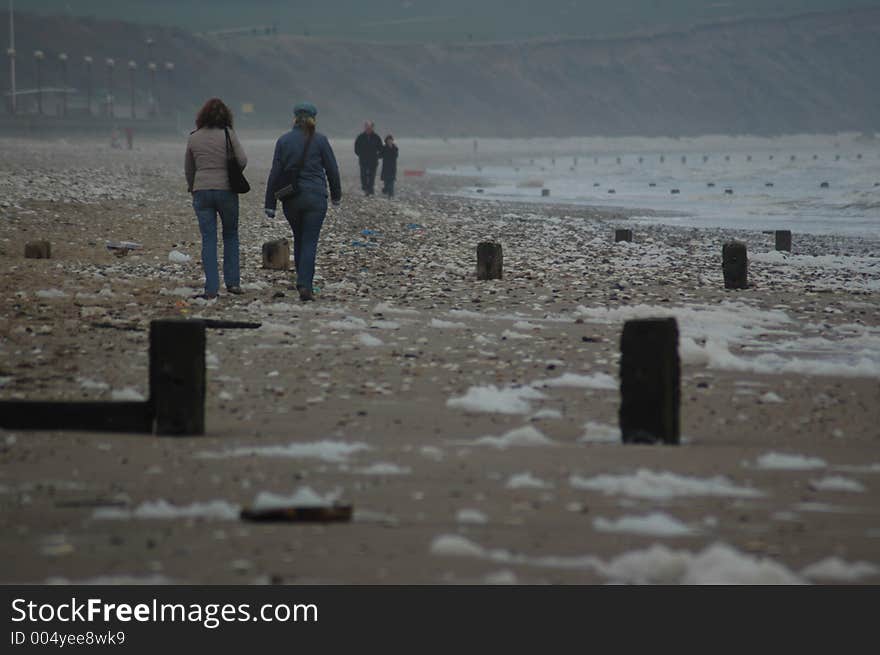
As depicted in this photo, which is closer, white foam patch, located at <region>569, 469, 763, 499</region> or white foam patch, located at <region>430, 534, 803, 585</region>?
white foam patch, located at <region>430, 534, 803, 585</region>

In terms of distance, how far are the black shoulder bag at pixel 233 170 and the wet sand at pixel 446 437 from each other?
3.24 ft

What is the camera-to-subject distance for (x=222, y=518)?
15.5 ft

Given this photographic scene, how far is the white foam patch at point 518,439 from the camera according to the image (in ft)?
19.7

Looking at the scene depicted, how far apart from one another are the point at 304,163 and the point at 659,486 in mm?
6989

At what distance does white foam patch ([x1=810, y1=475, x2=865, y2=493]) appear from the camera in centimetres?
523

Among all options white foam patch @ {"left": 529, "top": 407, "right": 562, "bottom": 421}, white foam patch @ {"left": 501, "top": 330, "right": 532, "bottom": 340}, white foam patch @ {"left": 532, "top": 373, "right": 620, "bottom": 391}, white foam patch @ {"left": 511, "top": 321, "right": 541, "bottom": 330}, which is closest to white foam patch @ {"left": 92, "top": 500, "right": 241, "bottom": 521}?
white foam patch @ {"left": 529, "top": 407, "right": 562, "bottom": 421}

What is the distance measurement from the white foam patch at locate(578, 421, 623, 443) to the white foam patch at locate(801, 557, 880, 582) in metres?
1.92

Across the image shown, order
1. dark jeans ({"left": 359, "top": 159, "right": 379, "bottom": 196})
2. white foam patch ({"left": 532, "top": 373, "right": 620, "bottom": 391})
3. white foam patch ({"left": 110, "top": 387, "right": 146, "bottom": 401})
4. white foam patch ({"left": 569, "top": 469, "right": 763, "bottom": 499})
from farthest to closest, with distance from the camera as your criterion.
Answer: dark jeans ({"left": 359, "top": 159, "right": 379, "bottom": 196})
white foam patch ({"left": 532, "top": 373, "right": 620, "bottom": 391})
white foam patch ({"left": 110, "top": 387, "right": 146, "bottom": 401})
white foam patch ({"left": 569, "top": 469, "right": 763, "bottom": 499})

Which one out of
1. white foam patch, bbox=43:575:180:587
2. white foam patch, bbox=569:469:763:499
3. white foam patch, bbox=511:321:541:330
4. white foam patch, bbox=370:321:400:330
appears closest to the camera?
white foam patch, bbox=43:575:180:587

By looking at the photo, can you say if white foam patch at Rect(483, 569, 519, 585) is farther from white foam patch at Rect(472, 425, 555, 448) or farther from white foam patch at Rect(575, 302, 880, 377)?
white foam patch at Rect(575, 302, 880, 377)

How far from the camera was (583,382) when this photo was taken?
7789 millimetres

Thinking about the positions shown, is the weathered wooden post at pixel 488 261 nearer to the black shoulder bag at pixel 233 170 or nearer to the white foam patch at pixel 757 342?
the white foam patch at pixel 757 342

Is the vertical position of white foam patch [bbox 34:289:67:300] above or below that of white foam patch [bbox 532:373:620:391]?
above

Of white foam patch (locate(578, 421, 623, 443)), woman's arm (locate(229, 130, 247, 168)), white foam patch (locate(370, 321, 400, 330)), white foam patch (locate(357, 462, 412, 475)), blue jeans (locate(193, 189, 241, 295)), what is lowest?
white foam patch (locate(578, 421, 623, 443))
